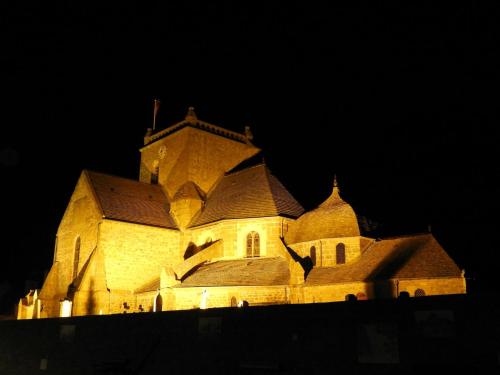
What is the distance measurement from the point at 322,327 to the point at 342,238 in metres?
18.1

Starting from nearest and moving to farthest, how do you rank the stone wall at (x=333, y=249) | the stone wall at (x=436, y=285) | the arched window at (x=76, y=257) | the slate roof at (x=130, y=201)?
the stone wall at (x=436, y=285), the stone wall at (x=333, y=249), the slate roof at (x=130, y=201), the arched window at (x=76, y=257)

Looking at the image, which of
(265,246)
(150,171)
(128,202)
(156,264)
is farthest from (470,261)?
(150,171)

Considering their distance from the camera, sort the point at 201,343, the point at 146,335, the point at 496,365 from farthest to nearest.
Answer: the point at 146,335, the point at 201,343, the point at 496,365

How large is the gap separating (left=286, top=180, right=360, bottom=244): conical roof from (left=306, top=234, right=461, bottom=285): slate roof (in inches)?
68.5

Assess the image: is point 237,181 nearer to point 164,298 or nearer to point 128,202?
point 128,202

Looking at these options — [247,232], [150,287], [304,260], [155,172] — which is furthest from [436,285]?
[155,172]

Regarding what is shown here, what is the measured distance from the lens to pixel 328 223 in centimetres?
3272

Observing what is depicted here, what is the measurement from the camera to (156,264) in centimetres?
3809

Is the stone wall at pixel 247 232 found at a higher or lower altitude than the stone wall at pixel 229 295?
higher

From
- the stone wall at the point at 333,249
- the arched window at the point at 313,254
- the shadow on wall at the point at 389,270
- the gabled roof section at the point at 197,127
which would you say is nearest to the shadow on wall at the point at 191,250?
the arched window at the point at 313,254

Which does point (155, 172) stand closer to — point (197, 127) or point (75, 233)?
point (197, 127)

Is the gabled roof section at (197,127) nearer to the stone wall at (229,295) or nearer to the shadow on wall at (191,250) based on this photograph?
the shadow on wall at (191,250)

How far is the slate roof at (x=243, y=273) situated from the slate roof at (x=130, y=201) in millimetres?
6895

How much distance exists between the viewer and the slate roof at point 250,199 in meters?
36.6
